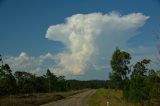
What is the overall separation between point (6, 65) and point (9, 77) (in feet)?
17.2

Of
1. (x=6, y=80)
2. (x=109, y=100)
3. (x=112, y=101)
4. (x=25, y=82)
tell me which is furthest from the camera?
(x=25, y=82)

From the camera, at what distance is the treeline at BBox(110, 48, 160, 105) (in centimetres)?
2573

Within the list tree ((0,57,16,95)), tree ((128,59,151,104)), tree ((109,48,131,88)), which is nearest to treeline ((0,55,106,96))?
tree ((0,57,16,95))

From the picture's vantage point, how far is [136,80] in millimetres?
31562

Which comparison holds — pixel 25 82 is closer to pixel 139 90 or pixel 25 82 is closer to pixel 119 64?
pixel 119 64

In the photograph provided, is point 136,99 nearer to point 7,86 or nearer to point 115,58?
point 115,58

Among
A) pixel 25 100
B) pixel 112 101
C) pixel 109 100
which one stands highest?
pixel 25 100

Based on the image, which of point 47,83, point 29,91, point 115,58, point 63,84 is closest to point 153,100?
point 115,58

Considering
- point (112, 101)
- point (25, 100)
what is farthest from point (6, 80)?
point (112, 101)

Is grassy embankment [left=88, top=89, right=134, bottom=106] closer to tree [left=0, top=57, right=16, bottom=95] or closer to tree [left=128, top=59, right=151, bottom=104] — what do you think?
tree [left=128, top=59, right=151, bottom=104]

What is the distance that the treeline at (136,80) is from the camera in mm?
25727

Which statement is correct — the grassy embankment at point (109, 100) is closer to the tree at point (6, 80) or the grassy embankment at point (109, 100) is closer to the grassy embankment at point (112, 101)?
the grassy embankment at point (112, 101)

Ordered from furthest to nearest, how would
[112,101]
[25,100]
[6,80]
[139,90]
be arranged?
[6,80] → [25,100] → [112,101] → [139,90]

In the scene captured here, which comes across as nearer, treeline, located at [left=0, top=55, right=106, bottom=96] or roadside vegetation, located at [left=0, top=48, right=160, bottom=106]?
roadside vegetation, located at [left=0, top=48, right=160, bottom=106]
